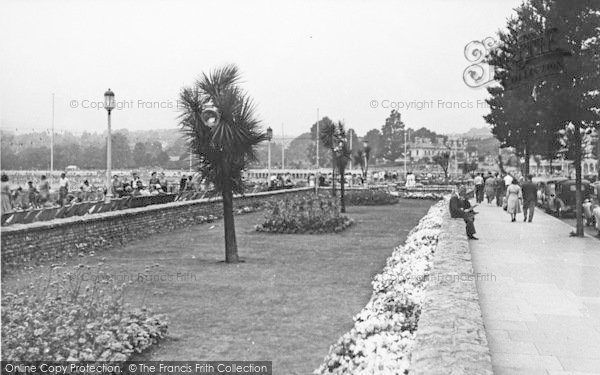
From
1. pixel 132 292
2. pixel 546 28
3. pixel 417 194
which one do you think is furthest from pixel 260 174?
pixel 132 292

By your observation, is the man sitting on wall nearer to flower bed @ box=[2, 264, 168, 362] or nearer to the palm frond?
the palm frond

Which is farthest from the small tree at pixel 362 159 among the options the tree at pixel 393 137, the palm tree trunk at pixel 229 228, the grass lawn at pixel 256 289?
the tree at pixel 393 137

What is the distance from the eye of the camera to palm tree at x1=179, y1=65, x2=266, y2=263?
11.4 meters

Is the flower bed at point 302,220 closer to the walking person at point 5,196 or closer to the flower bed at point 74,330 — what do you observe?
the walking person at point 5,196

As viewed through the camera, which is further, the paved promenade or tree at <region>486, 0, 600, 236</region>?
tree at <region>486, 0, 600, 236</region>

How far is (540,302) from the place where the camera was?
7766mm

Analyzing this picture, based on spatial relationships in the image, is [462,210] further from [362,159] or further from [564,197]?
[362,159]

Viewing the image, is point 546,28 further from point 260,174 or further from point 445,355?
point 260,174

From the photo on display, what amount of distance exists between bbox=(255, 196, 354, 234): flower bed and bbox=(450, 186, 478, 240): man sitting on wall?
13.0 feet

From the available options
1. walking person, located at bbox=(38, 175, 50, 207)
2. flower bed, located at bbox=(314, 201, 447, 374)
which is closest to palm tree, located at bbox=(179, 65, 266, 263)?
flower bed, located at bbox=(314, 201, 447, 374)

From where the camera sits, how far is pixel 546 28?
14.5 meters

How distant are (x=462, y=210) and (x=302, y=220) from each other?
516 cm

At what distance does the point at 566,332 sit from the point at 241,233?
1249 centimetres

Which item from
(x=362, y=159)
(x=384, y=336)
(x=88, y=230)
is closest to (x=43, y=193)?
(x=88, y=230)
